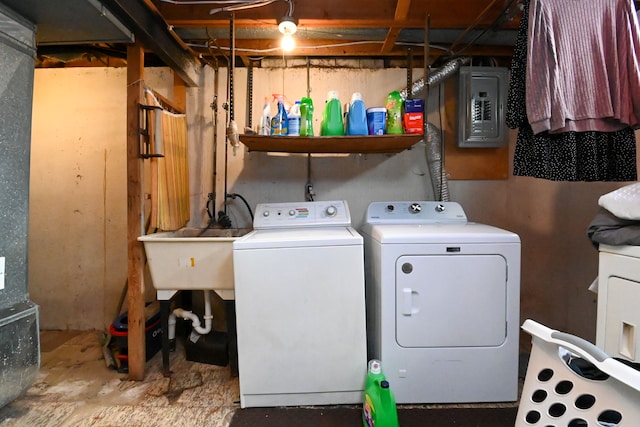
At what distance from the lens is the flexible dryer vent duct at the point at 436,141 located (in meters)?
2.55

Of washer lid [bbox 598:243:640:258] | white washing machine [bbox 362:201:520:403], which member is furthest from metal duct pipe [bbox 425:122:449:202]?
washer lid [bbox 598:243:640:258]

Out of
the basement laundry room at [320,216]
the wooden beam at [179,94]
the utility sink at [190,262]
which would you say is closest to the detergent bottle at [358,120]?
the basement laundry room at [320,216]

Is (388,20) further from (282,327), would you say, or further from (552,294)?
(552,294)

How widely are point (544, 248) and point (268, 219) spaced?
1.95 m

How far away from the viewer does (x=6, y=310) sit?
1588mm

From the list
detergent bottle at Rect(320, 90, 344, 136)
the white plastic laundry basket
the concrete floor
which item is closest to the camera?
the white plastic laundry basket

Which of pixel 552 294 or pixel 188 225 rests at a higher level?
pixel 188 225

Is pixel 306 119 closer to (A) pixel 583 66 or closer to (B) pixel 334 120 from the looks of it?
(B) pixel 334 120

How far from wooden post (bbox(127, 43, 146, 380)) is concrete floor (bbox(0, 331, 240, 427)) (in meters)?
0.17

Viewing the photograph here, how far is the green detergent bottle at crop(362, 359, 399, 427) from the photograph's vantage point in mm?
1507

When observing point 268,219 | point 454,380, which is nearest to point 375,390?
point 454,380

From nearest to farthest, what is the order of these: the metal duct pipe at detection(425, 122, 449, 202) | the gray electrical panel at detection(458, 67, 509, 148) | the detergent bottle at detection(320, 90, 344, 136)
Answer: the detergent bottle at detection(320, 90, 344, 136) < the gray electrical panel at detection(458, 67, 509, 148) < the metal duct pipe at detection(425, 122, 449, 202)

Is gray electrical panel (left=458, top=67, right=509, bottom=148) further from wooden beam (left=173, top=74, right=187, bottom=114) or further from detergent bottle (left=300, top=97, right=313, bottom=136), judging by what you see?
wooden beam (left=173, top=74, right=187, bottom=114)

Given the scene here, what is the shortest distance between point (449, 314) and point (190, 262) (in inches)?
57.6
